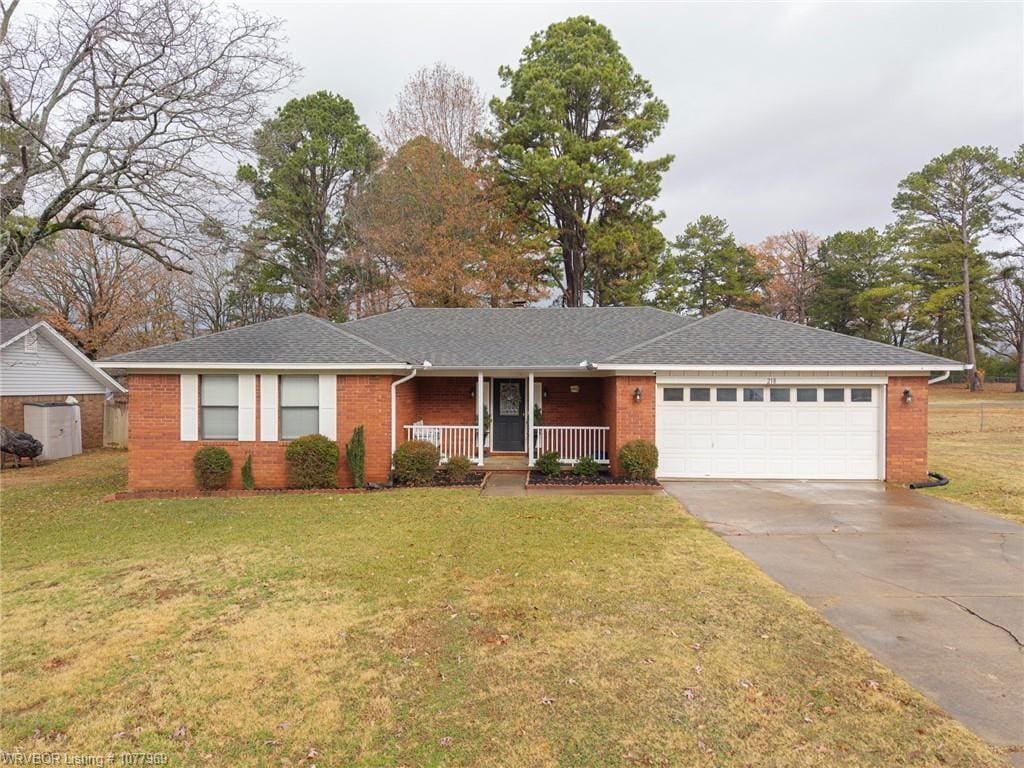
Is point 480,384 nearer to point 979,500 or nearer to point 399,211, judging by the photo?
point 979,500

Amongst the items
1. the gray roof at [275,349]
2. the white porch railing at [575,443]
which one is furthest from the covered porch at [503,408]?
the gray roof at [275,349]

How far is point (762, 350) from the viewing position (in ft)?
37.4

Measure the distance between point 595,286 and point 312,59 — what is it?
697 inches

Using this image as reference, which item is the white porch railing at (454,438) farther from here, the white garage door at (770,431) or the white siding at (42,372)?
the white siding at (42,372)

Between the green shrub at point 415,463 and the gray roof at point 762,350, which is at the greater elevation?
the gray roof at point 762,350

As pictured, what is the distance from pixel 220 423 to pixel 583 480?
792 centimetres

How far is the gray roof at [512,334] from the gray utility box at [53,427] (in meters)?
10.8

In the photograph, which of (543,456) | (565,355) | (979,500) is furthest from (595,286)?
(979,500)

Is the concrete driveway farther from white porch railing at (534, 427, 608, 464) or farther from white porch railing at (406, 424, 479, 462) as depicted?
white porch railing at (406, 424, 479, 462)

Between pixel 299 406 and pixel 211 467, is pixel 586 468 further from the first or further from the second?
pixel 211 467

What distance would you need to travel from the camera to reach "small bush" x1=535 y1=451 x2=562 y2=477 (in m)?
11.9

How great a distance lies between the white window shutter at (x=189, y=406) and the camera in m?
11.0

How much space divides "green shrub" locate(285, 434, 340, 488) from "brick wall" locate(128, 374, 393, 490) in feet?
0.96

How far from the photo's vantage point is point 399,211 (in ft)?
77.4
